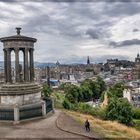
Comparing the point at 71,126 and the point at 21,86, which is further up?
the point at 21,86

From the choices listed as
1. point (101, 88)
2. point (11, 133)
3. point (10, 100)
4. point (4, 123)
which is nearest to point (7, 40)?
point (10, 100)

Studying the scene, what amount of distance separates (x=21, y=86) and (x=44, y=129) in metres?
5.46

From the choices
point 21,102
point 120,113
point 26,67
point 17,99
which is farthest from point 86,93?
point 17,99

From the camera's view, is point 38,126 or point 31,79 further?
point 31,79

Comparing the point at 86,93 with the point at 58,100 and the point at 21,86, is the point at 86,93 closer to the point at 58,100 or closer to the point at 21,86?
the point at 58,100

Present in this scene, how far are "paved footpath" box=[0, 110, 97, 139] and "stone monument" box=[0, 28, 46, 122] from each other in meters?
1.00

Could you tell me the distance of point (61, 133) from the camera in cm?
2086

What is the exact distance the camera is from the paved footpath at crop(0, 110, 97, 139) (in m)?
20.3

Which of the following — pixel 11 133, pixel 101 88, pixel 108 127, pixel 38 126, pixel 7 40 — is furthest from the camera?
pixel 101 88

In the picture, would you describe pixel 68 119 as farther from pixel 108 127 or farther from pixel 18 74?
pixel 18 74

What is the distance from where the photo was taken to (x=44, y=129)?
71.2 feet

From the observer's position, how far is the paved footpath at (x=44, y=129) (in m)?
20.3

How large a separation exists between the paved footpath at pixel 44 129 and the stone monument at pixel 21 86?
100cm

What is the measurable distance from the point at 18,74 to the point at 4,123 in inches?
190
